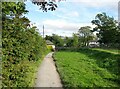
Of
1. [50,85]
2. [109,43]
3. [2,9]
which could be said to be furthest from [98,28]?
[2,9]

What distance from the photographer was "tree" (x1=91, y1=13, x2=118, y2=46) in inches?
2954

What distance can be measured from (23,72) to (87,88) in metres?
3.07

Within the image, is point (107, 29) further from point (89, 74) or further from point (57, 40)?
point (89, 74)

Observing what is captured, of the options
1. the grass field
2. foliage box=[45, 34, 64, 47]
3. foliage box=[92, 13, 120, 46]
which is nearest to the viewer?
the grass field

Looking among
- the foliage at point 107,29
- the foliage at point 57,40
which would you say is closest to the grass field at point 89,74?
the foliage at point 107,29

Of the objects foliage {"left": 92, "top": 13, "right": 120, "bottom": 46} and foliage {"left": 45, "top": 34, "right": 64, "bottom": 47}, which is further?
foliage {"left": 45, "top": 34, "right": 64, "bottom": 47}

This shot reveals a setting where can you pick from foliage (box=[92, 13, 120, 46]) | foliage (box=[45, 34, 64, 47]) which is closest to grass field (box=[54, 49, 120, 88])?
foliage (box=[92, 13, 120, 46])

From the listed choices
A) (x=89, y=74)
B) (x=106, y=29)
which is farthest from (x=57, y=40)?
(x=89, y=74)

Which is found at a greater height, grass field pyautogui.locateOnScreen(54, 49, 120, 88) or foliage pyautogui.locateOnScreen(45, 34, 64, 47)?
foliage pyautogui.locateOnScreen(45, 34, 64, 47)

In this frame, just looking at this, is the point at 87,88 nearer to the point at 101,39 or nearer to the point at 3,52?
the point at 3,52

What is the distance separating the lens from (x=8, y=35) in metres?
9.52

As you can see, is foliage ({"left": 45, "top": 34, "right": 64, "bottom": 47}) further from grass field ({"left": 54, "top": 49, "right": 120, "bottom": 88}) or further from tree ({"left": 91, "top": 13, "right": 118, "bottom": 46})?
grass field ({"left": 54, "top": 49, "right": 120, "bottom": 88})

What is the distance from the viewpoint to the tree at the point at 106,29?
7503cm

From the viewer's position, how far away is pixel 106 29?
79438 mm
